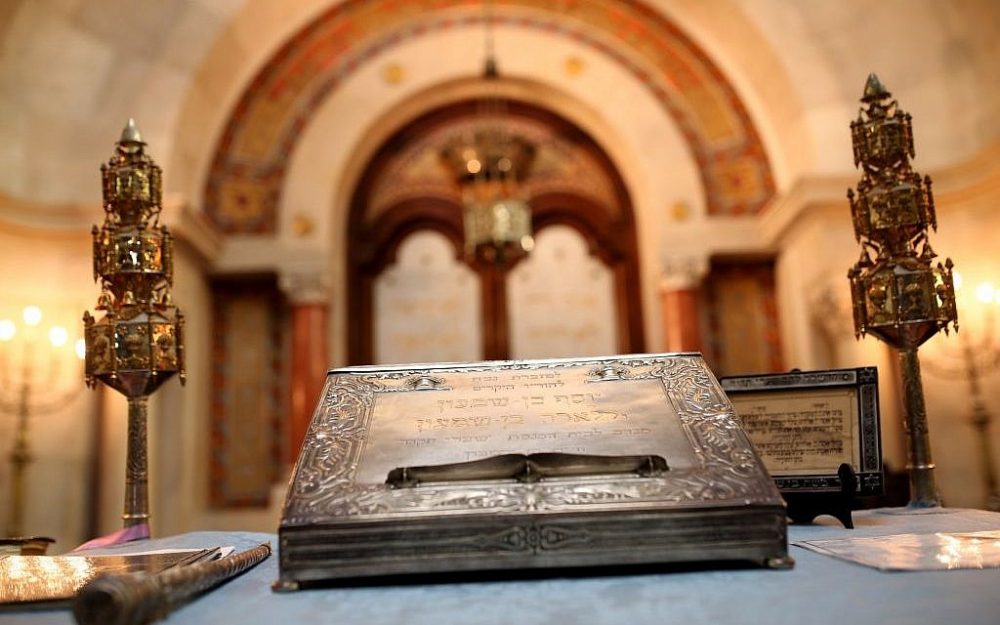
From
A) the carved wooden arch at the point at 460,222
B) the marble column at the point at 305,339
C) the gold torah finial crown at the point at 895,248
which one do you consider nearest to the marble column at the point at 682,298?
the carved wooden arch at the point at 460,222

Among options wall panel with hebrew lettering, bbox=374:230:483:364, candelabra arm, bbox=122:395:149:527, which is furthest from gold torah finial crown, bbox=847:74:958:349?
wall panel with hebrew lettering, bbox=374:230:483:364

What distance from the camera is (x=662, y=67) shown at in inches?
377

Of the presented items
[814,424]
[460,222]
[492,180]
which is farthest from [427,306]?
[814,424]

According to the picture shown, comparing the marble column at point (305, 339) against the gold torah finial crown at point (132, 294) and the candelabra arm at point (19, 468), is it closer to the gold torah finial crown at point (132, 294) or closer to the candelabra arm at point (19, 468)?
the candelabra arm at point (19, 468)

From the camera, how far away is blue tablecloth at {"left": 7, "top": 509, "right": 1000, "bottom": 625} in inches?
70.6

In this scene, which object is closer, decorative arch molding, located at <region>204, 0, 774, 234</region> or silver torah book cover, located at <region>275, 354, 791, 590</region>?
silver torah book cover, located at <region>275, 354, 791, 590</region>

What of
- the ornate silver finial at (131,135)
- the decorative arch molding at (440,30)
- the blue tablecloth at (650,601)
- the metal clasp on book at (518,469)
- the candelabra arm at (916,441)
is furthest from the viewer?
the decorative arch molding at (440,30)

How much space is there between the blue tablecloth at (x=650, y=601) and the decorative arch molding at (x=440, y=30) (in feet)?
24.4

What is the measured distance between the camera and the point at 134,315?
3672mm

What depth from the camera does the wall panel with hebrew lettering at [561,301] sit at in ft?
32.1

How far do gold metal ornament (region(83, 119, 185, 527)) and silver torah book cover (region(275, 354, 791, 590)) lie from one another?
1155mm

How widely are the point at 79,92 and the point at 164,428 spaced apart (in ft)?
10.5

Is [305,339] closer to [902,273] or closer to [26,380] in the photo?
[26,380]

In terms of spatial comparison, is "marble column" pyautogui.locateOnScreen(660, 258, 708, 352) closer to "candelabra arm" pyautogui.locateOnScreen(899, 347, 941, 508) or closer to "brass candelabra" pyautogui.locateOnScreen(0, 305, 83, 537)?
"candelabra arm" pyautogui.locateOnScreen(899, 347, 941, 508)
